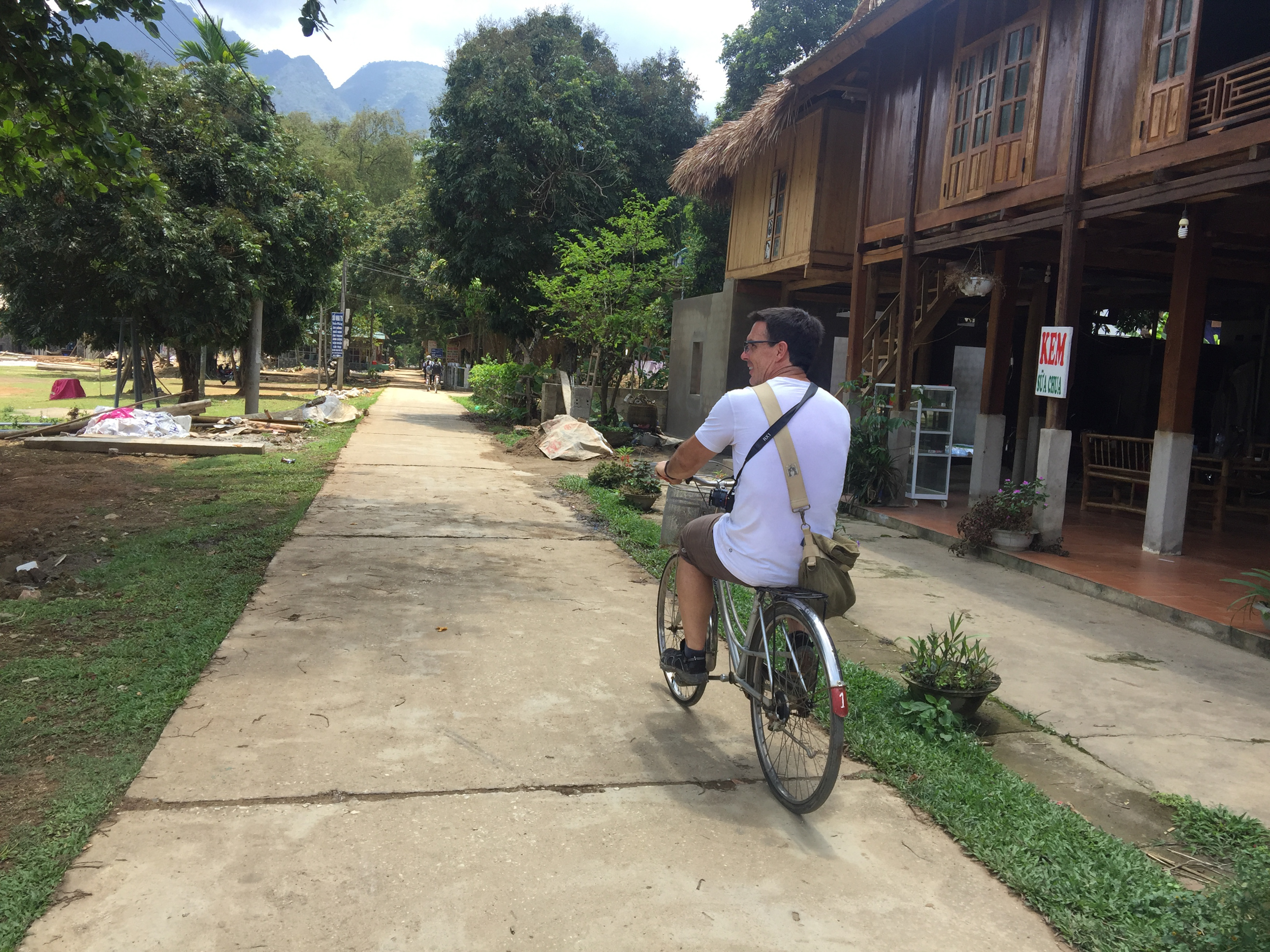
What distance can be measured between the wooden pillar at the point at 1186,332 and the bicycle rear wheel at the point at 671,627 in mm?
5206

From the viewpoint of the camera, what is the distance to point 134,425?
13.0m

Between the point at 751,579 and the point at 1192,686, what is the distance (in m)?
2.94

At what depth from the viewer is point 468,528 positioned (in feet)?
27.2

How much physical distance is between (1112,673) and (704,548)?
2.82 meters

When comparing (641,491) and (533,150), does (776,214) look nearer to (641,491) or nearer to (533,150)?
(641,491)

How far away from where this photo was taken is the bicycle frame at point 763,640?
2.99 meters

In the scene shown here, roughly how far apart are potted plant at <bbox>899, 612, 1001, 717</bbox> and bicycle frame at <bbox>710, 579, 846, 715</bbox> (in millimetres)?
909

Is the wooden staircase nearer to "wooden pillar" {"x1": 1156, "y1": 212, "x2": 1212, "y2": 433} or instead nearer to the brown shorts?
"wooden pillar" {"x1": 1156, "y1": 212, "x2": 1212, "y2": 433}

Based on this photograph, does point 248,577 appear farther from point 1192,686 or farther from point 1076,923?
point 1192,686

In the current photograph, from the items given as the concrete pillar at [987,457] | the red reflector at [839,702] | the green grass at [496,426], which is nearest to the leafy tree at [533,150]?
the green grass at [496,426]

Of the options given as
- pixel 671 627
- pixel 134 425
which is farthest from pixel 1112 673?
pixel 134 425

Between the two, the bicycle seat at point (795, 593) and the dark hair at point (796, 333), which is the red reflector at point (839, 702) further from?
the dark hair at point (796, 333)

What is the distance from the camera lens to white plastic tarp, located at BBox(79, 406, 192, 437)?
42.0 feet

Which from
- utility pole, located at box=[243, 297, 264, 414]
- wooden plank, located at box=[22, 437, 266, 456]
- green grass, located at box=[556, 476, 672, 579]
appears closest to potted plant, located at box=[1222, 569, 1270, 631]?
green grass, located at box=[556, 476, 672, 579]
